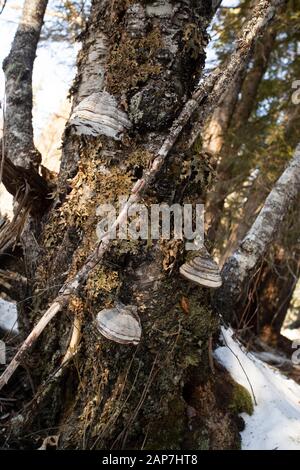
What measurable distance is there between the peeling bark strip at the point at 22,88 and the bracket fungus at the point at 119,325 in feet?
3.47

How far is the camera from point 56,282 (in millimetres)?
2336

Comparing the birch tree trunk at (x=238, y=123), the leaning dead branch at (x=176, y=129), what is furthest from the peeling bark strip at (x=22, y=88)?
the birch tree trunk at (x=238, y=123)

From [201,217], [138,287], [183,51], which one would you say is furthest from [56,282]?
[183,51]

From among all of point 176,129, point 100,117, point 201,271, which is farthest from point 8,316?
point 176,129

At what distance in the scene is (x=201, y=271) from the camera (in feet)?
7.28

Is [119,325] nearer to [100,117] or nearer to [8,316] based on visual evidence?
[100,117]

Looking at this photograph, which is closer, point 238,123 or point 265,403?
point 265,403

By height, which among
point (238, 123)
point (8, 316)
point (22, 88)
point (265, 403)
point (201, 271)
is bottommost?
point (265, 403)

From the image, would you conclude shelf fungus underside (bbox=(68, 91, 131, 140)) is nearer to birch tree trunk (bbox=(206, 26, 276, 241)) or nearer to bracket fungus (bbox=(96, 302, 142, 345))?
bracket fungus (bbox=(96, 302, 142, 345))

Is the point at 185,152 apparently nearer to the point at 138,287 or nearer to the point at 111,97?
the point at 111,97

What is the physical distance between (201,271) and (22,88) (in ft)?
5.70

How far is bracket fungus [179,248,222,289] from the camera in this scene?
220 centimetres

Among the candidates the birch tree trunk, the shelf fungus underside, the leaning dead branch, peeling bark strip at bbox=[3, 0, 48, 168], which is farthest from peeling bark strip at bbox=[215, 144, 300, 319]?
the birch tree trunk

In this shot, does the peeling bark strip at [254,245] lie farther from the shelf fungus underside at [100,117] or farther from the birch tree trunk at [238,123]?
the birch tree trunk at [238,123]
